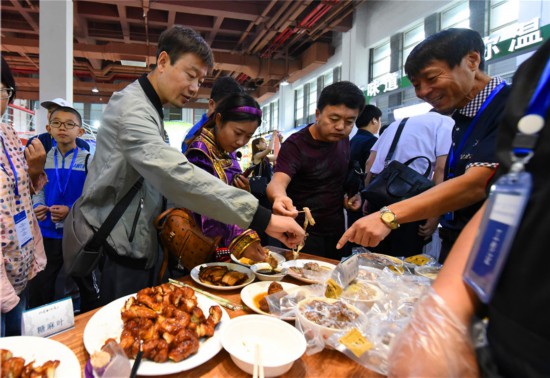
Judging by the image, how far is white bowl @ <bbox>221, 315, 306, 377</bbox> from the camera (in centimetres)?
77

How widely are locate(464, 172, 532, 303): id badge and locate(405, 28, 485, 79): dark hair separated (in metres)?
1.16

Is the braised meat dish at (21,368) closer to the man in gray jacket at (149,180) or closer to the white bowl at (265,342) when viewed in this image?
the white bowl at (265,342)

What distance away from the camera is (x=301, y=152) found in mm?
2172

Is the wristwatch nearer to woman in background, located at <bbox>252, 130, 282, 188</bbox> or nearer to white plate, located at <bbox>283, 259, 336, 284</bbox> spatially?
white plate, located at <bbox>283, 259, 336, 284</bbox>

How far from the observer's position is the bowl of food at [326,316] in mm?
888

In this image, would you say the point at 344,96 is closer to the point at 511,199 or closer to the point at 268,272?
the point at 268,272

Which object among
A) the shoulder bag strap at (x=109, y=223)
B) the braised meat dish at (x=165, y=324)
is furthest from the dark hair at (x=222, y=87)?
the braised meat dish at (x=165, y=324)

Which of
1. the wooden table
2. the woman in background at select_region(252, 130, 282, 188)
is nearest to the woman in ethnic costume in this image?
the wooden table

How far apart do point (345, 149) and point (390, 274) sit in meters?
1.22

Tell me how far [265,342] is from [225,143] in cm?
124

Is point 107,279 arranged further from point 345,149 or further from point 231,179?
point 345,149

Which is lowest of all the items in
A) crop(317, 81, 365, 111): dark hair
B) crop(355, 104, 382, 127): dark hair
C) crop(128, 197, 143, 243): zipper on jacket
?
crop(128, 197, 143, 243): zipper on jacket

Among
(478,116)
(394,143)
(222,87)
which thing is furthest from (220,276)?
(222,87)

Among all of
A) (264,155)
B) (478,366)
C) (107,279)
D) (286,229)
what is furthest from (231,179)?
(264,155)
